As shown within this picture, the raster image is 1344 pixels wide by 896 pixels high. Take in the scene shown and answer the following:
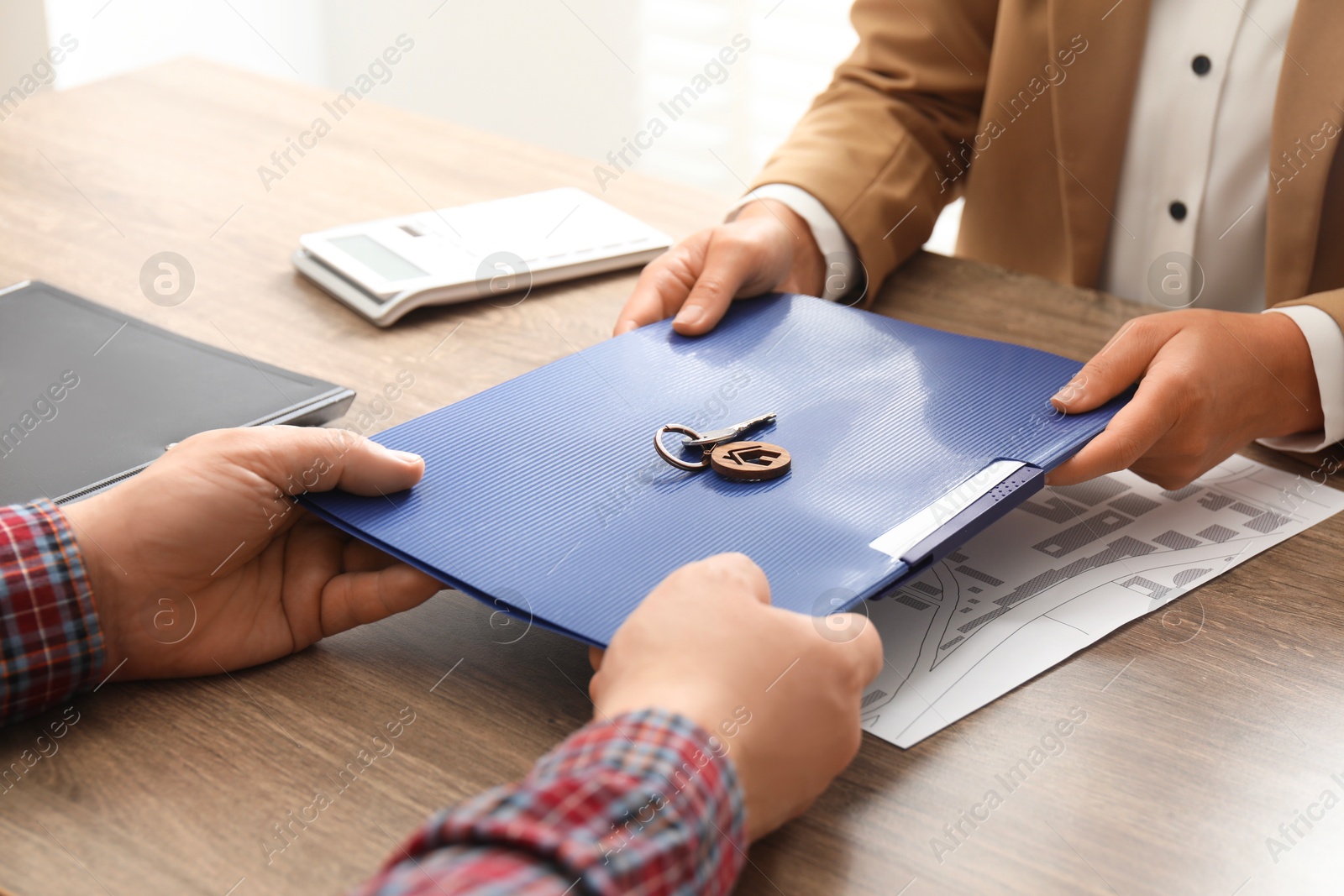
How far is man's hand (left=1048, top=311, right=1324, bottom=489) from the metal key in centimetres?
21

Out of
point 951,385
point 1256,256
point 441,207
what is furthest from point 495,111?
point 951,385

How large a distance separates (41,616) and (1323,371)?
38.7 inches

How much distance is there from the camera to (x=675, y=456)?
79 centimetres

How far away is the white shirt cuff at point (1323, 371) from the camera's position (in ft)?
3.10

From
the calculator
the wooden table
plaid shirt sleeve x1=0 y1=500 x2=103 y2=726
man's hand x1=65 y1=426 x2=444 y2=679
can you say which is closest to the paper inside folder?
the wooden table

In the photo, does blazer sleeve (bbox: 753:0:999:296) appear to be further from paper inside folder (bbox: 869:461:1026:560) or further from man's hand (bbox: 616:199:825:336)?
paper inside folder (bbox: 869:461:1026:560)

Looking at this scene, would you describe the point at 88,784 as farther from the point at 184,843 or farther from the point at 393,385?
the point at 393,385

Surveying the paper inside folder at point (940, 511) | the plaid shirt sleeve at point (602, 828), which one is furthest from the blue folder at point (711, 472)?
the plaid shirt sleeve at point (602, 828)

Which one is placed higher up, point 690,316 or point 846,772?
point 690,316

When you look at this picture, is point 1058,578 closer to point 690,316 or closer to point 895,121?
point 690,316

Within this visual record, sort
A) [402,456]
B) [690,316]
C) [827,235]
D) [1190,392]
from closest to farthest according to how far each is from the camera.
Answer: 1. [402,456]
2. [1190,392]
3. [690,316]
4. [827,235]

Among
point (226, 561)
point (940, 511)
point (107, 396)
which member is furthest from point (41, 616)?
point (940, 511)

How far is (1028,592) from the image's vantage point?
0.78 meters

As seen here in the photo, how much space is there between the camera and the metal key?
789 millimetres
